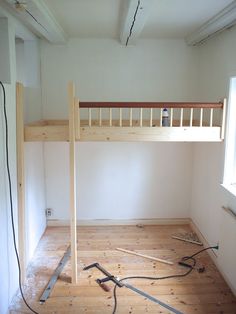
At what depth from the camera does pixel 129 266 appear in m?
3.12

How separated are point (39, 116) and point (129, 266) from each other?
7.22 feet

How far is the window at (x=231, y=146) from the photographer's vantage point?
2793 mm

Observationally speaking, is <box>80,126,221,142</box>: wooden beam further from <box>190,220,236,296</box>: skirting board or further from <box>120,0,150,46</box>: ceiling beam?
<box>190,220,236,296</box>: skirting board

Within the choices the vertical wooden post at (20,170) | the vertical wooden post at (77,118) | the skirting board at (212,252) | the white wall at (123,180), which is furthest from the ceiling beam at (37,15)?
the skirting board at (212,252)

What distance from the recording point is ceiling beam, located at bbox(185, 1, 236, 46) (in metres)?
2.45

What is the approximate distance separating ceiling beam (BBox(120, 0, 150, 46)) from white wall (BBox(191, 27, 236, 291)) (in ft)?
2.95

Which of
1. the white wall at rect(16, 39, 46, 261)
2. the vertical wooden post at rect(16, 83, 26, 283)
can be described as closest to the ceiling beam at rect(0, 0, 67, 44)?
the white wall at rect(16, 39, 46, 261)

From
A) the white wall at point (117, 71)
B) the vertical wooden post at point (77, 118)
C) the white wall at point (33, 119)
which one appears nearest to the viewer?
the vertical wooden post at point (77, 118)

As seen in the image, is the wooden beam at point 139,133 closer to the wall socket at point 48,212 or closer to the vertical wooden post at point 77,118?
the vertical wooden post at point 77,118

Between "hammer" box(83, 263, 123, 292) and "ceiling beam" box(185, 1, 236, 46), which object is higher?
"ceiling beam" box(185, 1, 236, 46)

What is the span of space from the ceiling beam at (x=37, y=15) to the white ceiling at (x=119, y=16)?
0.06m

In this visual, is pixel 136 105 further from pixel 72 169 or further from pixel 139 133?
pixel 72 169

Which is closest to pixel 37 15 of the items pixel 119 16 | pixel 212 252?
pixel 119 16

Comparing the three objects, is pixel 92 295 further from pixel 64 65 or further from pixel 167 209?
pixel 64 65
